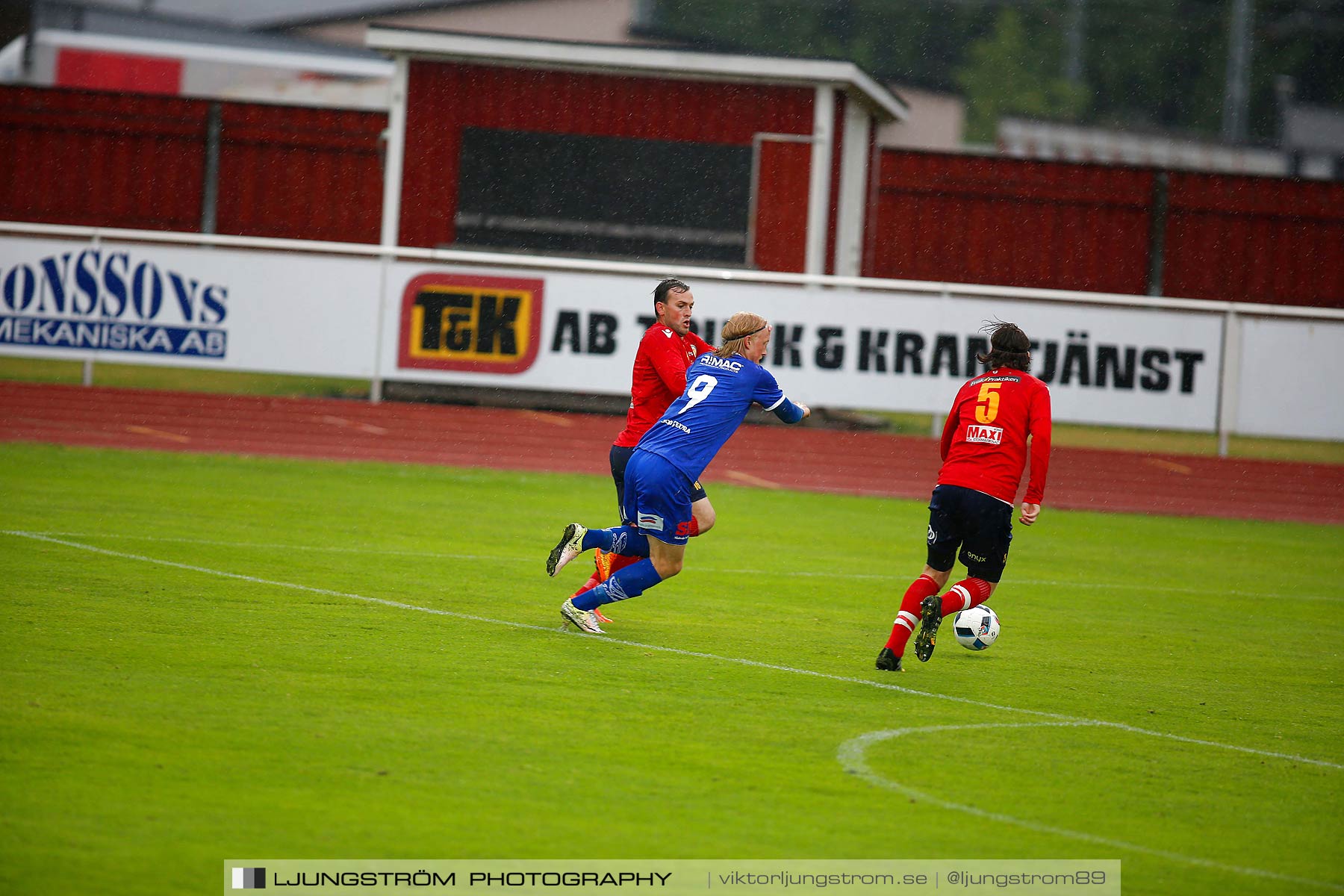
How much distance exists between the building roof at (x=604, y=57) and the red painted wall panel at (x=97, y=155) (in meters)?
5.35

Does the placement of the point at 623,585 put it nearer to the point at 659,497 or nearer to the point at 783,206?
the point at 659,497

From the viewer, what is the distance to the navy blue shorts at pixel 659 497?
8.48 m

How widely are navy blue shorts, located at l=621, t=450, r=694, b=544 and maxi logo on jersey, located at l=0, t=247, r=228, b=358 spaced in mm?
12506

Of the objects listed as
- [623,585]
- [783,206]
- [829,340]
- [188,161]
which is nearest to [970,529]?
[623,585]

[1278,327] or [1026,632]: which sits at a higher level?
[1278,327]

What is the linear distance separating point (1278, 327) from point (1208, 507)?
3424 millimetres

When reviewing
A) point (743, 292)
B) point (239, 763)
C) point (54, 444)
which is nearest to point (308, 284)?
point (54, 444)

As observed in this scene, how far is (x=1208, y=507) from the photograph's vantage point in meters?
18.0

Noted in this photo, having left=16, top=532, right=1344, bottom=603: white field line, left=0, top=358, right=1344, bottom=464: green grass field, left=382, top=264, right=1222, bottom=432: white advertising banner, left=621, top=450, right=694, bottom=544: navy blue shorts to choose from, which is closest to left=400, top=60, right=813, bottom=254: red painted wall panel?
left=0, top=358, right=1344, bottom=464: green grass field

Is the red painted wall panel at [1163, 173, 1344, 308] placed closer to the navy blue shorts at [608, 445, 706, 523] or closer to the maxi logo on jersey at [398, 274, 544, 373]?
the maxi logo on jersey at [398, 274, 544, 373]

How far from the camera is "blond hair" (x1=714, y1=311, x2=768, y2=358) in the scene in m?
8.63

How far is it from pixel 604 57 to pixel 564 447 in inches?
270

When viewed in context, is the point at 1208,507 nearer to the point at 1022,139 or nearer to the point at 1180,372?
the point at 1180,372

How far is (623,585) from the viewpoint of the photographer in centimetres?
869
